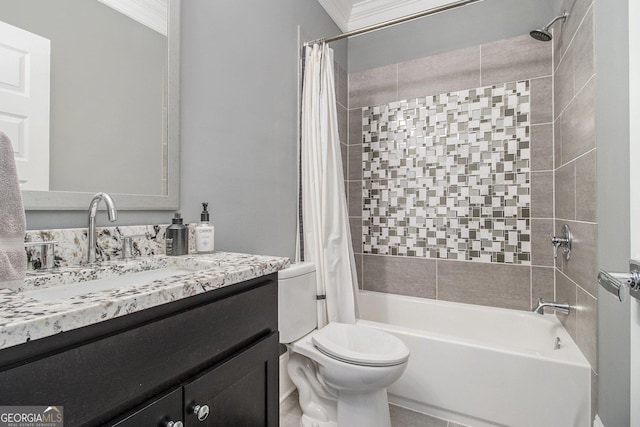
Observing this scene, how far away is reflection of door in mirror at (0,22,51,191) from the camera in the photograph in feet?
2.82

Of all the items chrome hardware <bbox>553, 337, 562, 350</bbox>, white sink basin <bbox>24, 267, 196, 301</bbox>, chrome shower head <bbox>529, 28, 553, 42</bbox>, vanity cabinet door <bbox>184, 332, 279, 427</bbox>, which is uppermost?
chrome shower head <bbox>529, 28, 553, 42</bbox>

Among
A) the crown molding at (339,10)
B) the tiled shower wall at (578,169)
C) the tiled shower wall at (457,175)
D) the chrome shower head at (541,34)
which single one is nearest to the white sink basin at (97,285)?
the tiled shower wall at (578,169)

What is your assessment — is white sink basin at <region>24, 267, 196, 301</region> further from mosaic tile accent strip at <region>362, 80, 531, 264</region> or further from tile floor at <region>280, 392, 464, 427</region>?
mosaic tile accent strip at <region>362, 80, 531, 264</region>

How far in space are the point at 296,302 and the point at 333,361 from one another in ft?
1.09

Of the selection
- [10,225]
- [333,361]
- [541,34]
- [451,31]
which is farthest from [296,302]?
[451,31]

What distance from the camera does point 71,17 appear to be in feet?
3.28

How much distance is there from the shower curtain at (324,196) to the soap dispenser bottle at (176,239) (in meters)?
0.88

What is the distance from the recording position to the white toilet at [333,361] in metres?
1.39

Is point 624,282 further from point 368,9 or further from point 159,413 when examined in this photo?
point 368,9

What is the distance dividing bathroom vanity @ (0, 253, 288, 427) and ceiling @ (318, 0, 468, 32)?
233 centimetres

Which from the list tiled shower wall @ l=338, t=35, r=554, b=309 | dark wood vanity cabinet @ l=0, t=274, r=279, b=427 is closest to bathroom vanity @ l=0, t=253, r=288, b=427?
dark wood vanity cabinet @ l=0, t=274, r=279, b=427

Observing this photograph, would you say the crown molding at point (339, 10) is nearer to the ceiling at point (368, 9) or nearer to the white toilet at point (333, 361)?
the ceiling at point (368, 9)

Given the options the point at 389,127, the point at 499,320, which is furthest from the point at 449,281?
the point at 389,127

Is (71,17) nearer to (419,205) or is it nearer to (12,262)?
(12,262)
